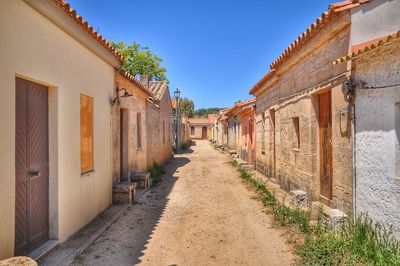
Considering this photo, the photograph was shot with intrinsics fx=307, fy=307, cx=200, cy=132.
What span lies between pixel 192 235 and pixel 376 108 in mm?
3592

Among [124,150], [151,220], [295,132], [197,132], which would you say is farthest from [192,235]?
[197,132]

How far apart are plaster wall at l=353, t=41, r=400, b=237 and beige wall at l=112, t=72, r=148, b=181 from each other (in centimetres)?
548

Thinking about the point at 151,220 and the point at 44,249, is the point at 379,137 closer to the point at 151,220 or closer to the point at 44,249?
the point at 151,220

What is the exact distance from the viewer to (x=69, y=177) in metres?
5.11

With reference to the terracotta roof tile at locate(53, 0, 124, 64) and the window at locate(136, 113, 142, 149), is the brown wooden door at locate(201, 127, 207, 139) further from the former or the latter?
the terracotta roof tile at locate(53, 0, 124, 64)

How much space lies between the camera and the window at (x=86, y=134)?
19.1 feet

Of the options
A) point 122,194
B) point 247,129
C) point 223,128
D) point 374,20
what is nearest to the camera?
point 374,20

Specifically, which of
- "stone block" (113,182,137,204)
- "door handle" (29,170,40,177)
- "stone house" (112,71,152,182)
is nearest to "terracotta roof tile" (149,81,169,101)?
"stone house" (112,71,152,182)

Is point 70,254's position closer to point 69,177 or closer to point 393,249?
point 69,177

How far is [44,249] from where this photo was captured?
14.2ft

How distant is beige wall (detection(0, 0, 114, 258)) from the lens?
11.5 feet

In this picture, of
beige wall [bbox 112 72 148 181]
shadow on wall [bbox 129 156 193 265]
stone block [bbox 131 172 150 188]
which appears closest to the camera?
shadow on wall [bbox 129 156 193 265]

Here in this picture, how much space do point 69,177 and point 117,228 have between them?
4.73ft

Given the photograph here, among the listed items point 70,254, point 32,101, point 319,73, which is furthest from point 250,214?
point 32,101
